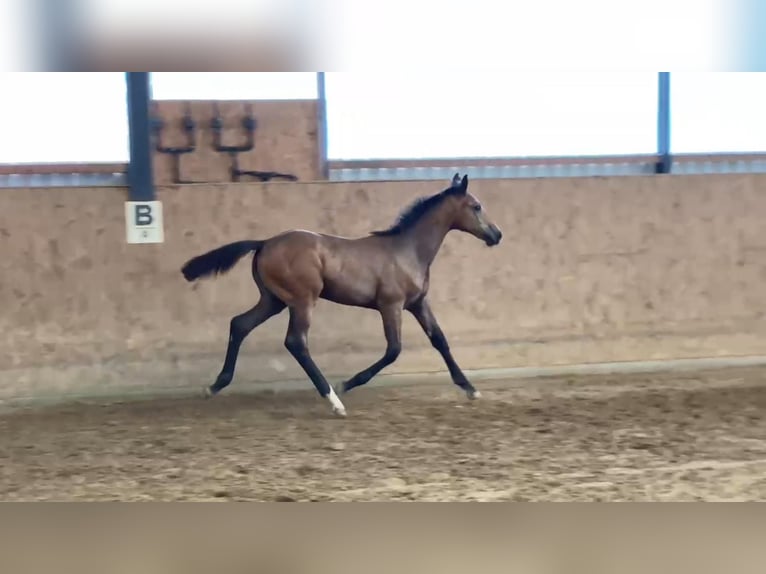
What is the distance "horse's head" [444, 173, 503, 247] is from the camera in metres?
1.12

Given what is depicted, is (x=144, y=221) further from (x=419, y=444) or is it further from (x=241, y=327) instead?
(x=419, y=444)

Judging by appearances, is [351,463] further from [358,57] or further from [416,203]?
[358,57]

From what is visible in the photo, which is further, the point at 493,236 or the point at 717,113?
the point at 493,236

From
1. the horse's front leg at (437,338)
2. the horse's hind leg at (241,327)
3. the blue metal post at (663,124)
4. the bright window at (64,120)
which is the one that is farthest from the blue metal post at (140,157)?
the blue metal post at (663,124)

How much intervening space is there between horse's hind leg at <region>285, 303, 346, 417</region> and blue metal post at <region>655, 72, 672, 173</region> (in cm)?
66

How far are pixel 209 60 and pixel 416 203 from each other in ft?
1.49

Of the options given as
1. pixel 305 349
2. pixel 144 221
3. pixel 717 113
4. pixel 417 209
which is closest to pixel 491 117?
pixel 417 209

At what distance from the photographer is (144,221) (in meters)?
1.11

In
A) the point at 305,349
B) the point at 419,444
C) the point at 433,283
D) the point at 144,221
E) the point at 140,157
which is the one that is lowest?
the point at 419,444

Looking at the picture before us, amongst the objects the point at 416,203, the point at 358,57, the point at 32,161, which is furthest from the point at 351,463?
the point at 32,161

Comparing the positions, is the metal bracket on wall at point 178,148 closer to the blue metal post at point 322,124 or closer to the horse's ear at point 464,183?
the blue metal post at point 322,124

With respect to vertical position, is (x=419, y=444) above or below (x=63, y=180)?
below

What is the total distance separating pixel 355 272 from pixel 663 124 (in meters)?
0.58

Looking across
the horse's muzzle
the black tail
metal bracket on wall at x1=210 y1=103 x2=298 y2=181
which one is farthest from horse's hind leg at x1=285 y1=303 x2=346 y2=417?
the horse's muzzle
